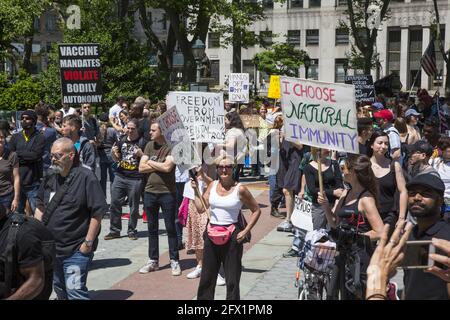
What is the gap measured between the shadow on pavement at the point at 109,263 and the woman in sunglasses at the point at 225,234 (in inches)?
109

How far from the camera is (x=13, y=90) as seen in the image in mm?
27422

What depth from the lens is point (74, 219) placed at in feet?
20.9

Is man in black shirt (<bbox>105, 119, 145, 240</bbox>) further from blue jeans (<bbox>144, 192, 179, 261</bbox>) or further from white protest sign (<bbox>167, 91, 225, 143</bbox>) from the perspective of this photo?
blue jeans (<bbox>144, 192, 179, 261</bbox>)

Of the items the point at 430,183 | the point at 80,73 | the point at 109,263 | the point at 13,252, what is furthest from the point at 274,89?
the point at 13,252

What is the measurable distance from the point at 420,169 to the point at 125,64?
17.7 m

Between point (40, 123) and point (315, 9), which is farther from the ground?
point (315, 9)

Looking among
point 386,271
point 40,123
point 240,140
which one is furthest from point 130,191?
point 386,271

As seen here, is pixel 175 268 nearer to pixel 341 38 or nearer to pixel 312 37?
pixel 341 38

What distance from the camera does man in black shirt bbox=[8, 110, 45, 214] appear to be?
1019cm

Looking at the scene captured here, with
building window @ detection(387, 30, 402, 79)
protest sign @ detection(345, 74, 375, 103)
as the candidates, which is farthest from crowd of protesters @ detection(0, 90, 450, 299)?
building window @ detection(387, 30, 402, 79)

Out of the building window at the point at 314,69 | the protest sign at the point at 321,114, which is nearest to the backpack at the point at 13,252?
the protest sign at the point at 321,114

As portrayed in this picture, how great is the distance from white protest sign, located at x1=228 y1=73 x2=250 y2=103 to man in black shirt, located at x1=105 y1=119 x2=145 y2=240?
1164 cm

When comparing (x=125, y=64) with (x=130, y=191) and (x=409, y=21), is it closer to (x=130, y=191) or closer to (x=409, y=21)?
(x=130, y=191)

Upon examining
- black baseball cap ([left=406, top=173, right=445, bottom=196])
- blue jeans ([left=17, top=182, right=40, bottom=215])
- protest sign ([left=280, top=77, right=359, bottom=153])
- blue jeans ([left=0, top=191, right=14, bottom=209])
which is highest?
protest sign ([left=280, top=77, right=359, bottom=153])
